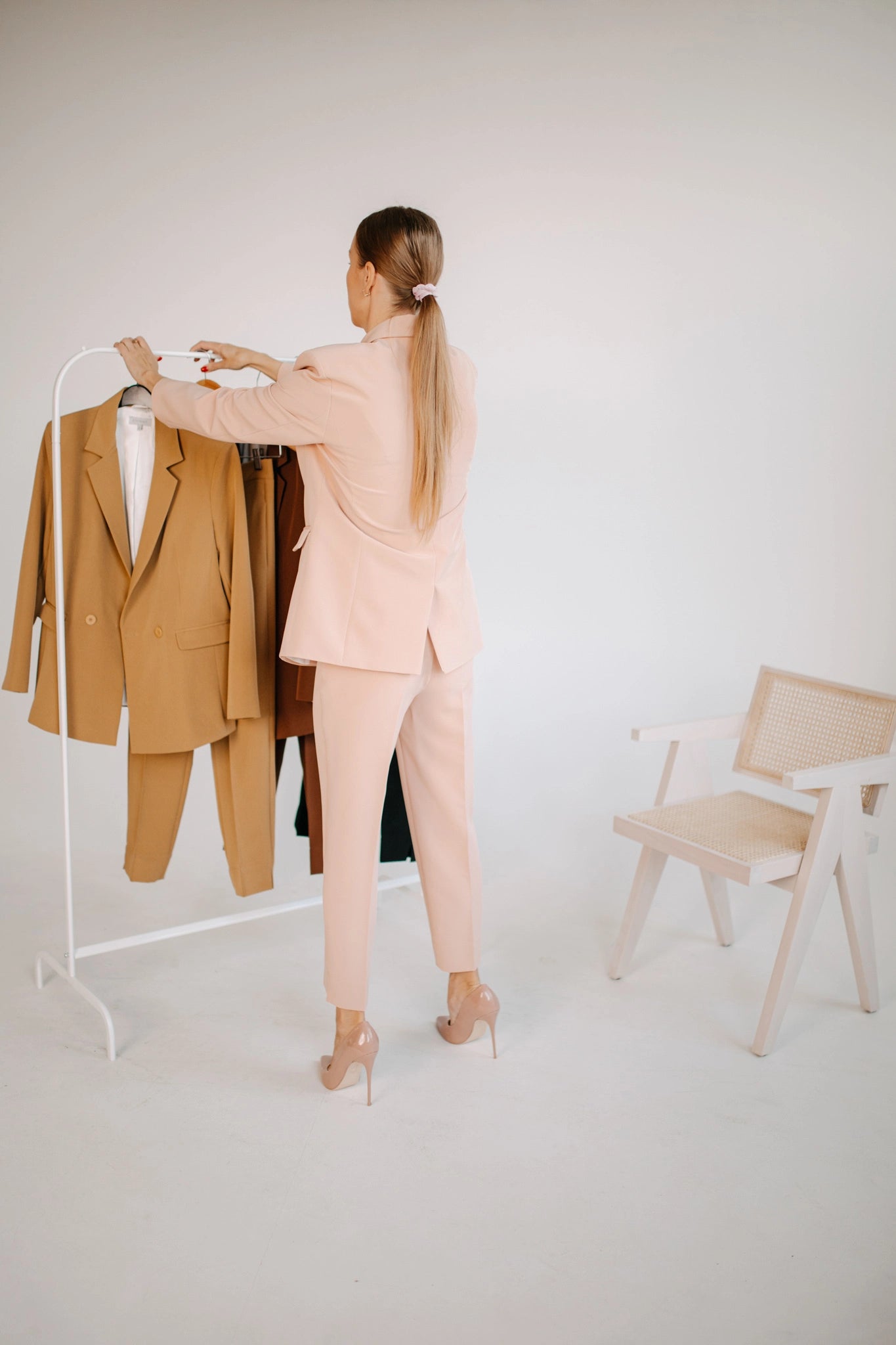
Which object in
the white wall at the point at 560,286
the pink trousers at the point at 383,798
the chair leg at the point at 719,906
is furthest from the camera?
the white wall at the point at 560,286

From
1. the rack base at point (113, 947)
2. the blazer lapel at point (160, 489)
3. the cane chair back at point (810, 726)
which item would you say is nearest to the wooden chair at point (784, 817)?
the cane chair back at point (810, 726)

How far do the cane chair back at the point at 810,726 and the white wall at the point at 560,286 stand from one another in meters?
0.76

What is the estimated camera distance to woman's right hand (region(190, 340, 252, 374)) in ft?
7.67

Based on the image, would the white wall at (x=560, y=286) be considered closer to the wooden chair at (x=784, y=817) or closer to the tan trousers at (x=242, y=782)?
the wooden chair at (x=784, y=817)

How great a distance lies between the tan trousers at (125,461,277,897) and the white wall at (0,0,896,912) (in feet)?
2.97

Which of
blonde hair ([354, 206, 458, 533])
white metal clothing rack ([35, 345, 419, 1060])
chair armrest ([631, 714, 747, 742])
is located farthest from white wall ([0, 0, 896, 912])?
blonde hair ([354, 206, 458, 533])

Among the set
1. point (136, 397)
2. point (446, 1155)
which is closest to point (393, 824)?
point (446, 1155)

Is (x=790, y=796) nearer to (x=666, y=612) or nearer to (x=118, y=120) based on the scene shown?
(x=666, y=612)

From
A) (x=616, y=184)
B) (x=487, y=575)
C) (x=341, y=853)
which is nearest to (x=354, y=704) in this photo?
(x=341, y=853)

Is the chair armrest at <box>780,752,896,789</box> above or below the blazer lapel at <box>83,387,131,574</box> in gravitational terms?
below

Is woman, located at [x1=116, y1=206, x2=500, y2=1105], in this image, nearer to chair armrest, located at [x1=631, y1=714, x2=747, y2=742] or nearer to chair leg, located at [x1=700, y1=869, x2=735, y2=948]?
chair armrest, located at [x1=631, y1=714, x2=747, y2=742]

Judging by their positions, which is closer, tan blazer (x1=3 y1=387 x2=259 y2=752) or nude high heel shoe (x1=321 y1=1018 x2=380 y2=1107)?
nude high heel shoe (x1=321 y1=1018 x2=380 y2=1107)

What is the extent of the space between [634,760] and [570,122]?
2454 mm

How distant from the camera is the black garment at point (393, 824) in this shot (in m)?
2.90
